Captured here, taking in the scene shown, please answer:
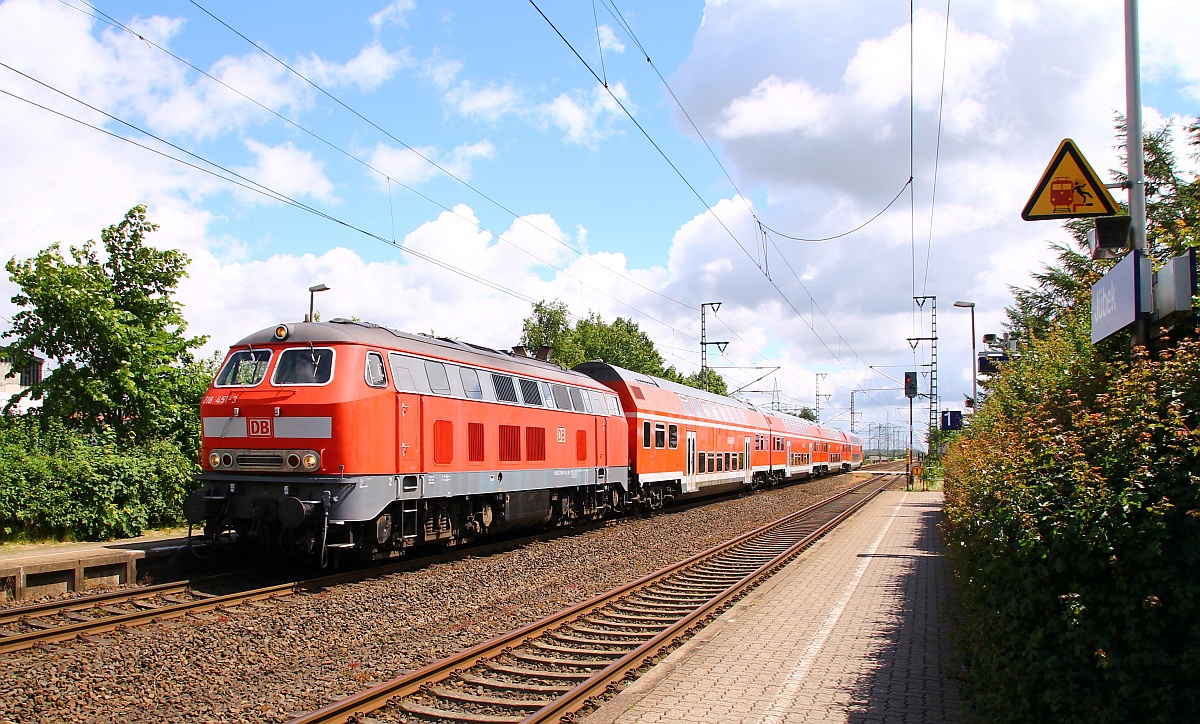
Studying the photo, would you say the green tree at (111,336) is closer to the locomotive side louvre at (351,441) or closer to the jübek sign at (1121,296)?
the locomotive side louvre at (351,441)

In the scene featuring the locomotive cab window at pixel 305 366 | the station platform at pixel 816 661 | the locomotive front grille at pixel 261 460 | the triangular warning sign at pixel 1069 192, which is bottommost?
the station platform at pixel 816 661

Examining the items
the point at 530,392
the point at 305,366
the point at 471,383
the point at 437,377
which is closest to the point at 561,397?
the point at 530,392

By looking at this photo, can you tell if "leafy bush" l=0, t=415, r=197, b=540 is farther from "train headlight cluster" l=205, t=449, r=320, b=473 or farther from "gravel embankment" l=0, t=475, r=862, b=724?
"gravel embankment" l=0, t=475, r=862, b=724

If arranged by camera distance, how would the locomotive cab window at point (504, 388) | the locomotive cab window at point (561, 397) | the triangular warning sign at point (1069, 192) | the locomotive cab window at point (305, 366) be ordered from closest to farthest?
the triangular warning sign at point (1069, 192)
the locomotive cab window at point (305, 366)
the locomotive cab window at point (504, 388)
the locomotive cab window at point (561, 397)

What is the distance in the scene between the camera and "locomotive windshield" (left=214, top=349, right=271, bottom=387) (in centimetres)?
1238

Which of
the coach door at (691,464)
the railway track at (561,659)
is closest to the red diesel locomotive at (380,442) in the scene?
the railway track at (561,659)

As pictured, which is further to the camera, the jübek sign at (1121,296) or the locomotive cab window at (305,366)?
the locomotive cab window at (305,366)

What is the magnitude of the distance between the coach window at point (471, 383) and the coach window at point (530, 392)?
1.75 m

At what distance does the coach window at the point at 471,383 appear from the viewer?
14570mm

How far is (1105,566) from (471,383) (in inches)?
447

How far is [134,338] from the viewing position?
55.3 feet

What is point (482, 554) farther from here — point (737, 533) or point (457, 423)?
point (737, 533)

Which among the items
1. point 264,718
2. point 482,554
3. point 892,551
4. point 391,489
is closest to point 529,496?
point 482,554

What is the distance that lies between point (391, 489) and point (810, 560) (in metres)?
8.21
